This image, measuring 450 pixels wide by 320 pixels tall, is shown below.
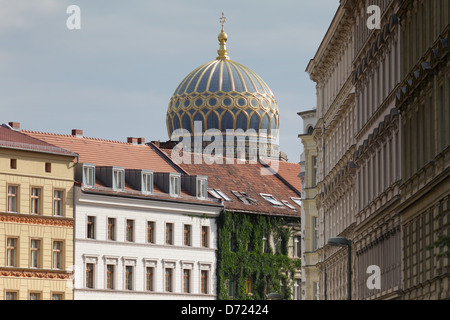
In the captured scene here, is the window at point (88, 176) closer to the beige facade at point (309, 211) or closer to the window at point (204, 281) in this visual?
the window at point (204, 281)

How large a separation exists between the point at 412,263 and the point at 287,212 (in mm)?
60356

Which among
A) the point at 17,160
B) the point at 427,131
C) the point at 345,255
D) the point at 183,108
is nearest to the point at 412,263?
the point at 427,131

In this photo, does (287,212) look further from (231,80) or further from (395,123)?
(395,123)

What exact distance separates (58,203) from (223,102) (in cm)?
4919

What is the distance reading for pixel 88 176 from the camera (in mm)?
91562

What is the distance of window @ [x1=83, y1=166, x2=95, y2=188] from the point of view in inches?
3585

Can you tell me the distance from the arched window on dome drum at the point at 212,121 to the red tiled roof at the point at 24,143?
45.8 metres

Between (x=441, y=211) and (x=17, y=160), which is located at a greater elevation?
(x=17, y=160)

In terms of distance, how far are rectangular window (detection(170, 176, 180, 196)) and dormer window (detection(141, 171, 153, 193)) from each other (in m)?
1.78

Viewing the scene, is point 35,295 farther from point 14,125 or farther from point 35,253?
point 14,125

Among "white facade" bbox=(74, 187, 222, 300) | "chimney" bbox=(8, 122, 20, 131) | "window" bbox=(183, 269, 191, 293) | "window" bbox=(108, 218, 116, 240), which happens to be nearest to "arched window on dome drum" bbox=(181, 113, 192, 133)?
"white facade" bbox=(74, 187, 222, 300)

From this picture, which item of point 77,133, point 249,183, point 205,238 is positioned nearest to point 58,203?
point 77,133

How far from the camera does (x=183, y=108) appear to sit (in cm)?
13775

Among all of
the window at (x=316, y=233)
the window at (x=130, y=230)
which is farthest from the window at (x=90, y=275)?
the window at (x=316, y=233)
